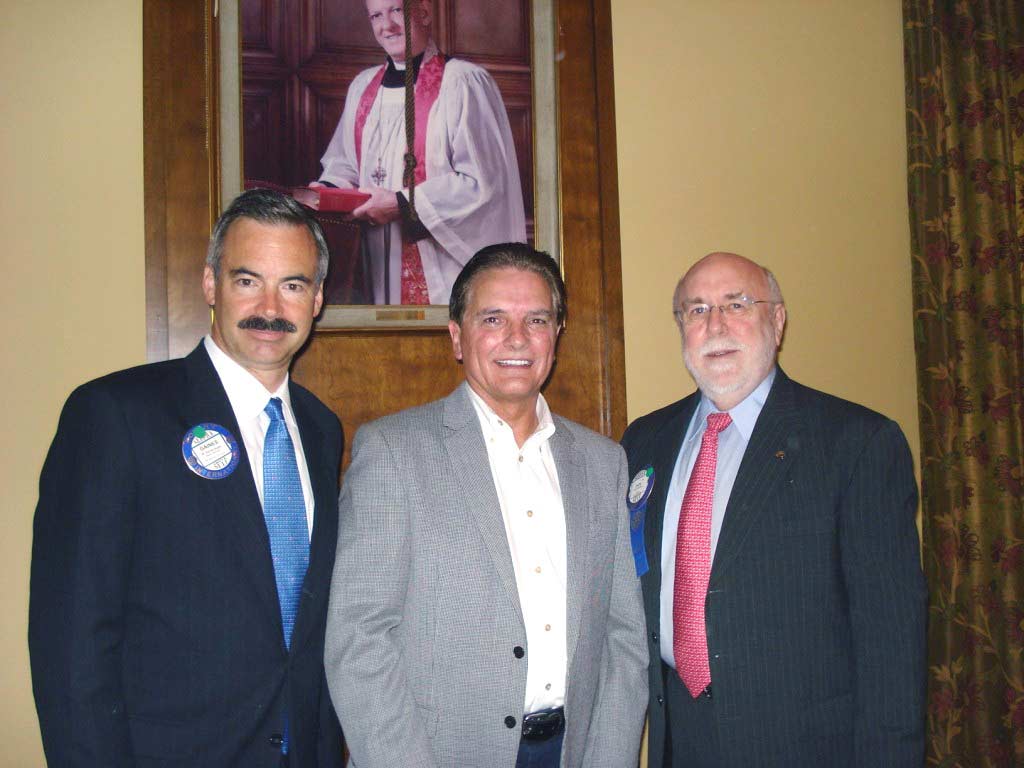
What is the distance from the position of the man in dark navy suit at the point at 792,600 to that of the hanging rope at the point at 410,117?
144 centimetres

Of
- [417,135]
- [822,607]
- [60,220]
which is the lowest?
[822,607]

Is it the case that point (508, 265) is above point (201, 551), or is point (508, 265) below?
above

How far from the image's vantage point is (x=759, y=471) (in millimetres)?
1884

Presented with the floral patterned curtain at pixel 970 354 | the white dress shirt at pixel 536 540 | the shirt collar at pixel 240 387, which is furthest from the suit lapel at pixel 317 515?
the floral patterned curtain at pixel 970 354

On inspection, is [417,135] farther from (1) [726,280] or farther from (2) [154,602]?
(2) [154,602]

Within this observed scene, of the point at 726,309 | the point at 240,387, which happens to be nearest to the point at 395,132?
the point at 240,387

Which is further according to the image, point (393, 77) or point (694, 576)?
point (393, 77)

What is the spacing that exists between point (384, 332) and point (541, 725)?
4.80 feet

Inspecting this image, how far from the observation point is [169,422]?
1.61 meters

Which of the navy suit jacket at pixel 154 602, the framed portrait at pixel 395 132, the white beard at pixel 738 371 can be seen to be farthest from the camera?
the framed portrait at pixel 395 132

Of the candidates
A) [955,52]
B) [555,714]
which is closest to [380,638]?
[555,714]

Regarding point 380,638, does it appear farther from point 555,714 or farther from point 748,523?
point 748,523

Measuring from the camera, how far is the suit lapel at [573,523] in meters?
1.80

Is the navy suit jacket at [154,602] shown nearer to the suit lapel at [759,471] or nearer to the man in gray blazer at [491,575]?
the man in gray blazer at [491,575]
